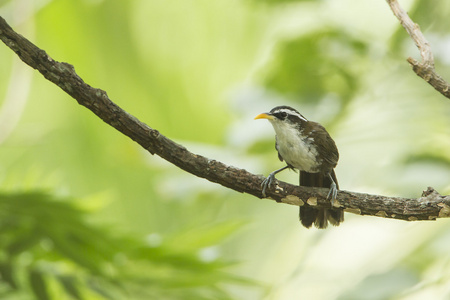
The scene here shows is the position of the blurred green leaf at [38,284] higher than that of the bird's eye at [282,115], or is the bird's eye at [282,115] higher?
the bird's eye at [282,115]

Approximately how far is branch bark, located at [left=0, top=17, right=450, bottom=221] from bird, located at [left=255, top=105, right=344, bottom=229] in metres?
0.34

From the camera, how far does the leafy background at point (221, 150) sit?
262cm

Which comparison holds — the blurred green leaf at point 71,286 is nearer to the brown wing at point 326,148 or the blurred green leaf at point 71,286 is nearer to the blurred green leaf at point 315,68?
the brown wing at point 326,148

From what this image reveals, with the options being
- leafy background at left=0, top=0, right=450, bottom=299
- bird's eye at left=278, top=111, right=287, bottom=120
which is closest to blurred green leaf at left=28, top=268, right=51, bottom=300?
leafy background at left=0, top=0, right=450, bottom=299

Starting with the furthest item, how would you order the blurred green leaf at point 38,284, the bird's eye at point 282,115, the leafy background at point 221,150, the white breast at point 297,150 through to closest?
1. the leafy background at point 221,150
2. the blurred green leaf at point 38,284
3. the bird's eye at point 282,115
4. the white breast at point 297,150

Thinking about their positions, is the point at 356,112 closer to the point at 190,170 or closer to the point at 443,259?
the point at 443,259

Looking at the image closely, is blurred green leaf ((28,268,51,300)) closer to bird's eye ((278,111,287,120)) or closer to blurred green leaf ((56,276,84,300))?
blurred green leaf ((56,276,84,300))

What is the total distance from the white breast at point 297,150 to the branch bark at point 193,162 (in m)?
0.34

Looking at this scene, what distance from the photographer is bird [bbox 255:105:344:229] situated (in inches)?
88.3

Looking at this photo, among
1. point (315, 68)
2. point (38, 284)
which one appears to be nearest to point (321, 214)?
point (38, 284)

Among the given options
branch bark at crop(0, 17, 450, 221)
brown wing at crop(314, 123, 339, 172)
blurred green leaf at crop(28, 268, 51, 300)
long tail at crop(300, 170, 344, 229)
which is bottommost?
blurred green leaf at crop(28, 268, 51, 300)

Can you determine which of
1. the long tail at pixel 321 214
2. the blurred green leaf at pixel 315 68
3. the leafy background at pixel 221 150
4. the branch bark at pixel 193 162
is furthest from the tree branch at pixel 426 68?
the blurred green leaf at pixel 315 68

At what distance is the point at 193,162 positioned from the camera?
173cm

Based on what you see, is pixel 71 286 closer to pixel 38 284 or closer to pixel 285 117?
pixel 38 284
